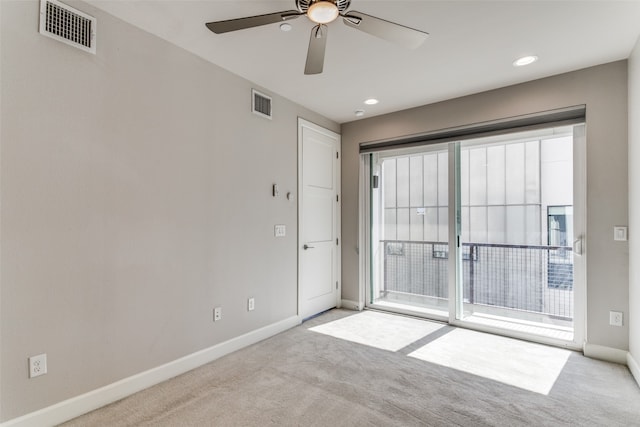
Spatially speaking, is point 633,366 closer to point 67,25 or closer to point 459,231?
point 459,231

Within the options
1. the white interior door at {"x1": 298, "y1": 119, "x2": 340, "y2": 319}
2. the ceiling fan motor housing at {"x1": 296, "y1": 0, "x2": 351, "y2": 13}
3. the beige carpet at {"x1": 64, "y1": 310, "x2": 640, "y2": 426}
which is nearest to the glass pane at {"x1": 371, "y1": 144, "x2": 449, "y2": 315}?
the white interior door at {"x1": 298, "y1": 119, "x2": 340, "y2": 319}

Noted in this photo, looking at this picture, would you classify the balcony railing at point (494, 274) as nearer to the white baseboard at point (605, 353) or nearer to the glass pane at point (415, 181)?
the white baseboard at point (605, 353)

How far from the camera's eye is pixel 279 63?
9.42 feet

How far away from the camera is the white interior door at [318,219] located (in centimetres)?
394

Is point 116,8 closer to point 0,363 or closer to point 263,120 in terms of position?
point 263,120

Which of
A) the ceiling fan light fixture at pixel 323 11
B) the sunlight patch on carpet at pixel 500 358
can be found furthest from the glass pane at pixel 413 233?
the ceiling fan light fixture at pixel 323 11

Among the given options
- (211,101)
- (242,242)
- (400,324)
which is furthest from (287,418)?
(211,101)

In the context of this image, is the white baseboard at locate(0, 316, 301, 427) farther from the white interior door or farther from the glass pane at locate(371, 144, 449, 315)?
the glass pane at locate(371, 144, 449, 315)

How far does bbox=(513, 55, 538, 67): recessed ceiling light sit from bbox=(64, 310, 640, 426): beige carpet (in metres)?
2.69

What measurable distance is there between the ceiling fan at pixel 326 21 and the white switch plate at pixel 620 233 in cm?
250

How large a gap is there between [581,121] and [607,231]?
1.06 metres

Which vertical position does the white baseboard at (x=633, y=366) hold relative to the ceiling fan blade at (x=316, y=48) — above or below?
below

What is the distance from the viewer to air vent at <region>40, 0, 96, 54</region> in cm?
189

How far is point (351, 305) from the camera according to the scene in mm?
4504
